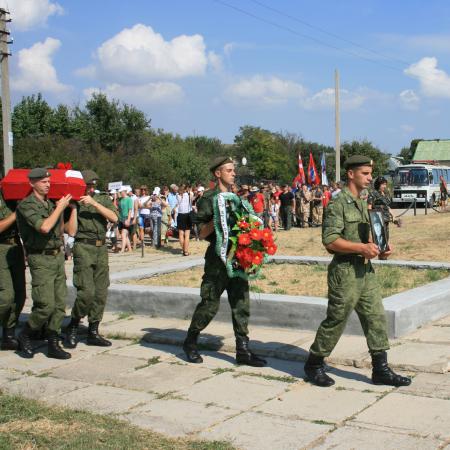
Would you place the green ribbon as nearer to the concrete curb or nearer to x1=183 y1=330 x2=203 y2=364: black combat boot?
x1=183 y1=330 x2=203 y2=364: black combat boot

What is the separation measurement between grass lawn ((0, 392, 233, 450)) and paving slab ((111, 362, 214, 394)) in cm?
88


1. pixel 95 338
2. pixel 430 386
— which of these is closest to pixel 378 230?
pixel 430 386

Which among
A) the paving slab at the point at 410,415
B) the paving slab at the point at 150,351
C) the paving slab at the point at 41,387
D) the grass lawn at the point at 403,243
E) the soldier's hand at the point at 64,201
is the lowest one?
the paving slab at the point at 41,387

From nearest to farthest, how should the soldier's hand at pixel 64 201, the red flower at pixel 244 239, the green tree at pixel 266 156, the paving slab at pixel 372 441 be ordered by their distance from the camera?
the paving slab at pixel 372 441 < the red flower at pixel 244 239 < the soldier's hand at pixel 64 201 < the green tree at pixel 266 156

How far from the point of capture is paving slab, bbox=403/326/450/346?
7263 mm

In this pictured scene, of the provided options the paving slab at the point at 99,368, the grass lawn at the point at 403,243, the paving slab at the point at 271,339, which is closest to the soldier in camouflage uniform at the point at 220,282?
the paving slab at the point at 271,339

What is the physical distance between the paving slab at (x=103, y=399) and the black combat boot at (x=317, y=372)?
4.39 feet

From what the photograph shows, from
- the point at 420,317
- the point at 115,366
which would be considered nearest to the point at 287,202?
the point at 420,317

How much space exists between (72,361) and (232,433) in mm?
2703

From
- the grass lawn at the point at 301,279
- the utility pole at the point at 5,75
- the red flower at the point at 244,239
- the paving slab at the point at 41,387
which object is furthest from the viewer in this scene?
the utility pole at the point at 5,75

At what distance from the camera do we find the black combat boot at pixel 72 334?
7512 millimetres

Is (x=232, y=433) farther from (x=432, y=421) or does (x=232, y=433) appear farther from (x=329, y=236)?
(x=329, y=236)

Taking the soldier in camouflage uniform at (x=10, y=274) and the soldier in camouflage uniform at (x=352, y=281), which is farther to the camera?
the soldier in camouflage uniform at (x=10, y=274)

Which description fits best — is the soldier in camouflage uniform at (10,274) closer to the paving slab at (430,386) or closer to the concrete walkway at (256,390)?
the concrete walkway at (256,390)
